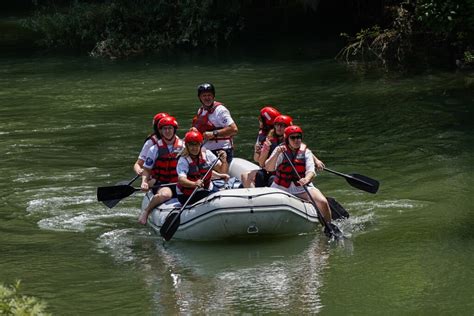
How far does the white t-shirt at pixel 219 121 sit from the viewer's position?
12.7 m

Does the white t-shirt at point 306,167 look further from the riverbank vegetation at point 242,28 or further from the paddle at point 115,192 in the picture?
the riverbank vegetation at point 242,28

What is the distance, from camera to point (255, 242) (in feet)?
36.2

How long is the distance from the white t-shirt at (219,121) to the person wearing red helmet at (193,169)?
1.40 m

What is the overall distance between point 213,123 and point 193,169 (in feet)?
5.62

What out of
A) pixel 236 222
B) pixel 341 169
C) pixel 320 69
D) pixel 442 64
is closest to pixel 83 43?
pixel 320 69

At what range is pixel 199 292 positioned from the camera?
9469 millimetres

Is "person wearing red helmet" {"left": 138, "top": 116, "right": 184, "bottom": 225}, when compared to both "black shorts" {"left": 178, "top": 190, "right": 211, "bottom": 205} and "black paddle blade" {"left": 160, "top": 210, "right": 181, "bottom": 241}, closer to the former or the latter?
"black shorts" {"left": 178, "top": 190, "right": 211, "bottom": 205}

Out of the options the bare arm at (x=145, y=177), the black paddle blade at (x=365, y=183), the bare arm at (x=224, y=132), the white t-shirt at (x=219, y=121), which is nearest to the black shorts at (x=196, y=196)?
the bare arm at (x=145, y=177)

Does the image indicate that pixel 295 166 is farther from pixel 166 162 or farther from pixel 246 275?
pixel 246 275

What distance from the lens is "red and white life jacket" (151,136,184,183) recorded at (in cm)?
1157

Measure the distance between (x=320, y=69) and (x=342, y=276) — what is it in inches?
536

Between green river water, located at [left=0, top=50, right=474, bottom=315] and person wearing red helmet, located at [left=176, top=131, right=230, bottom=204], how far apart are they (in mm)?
609

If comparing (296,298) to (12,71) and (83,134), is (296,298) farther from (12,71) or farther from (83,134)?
(12,71)

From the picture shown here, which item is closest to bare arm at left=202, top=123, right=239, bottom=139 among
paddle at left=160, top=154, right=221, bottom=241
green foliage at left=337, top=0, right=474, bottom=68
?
paddle at left=160, top=154, right=221, bottom=241
